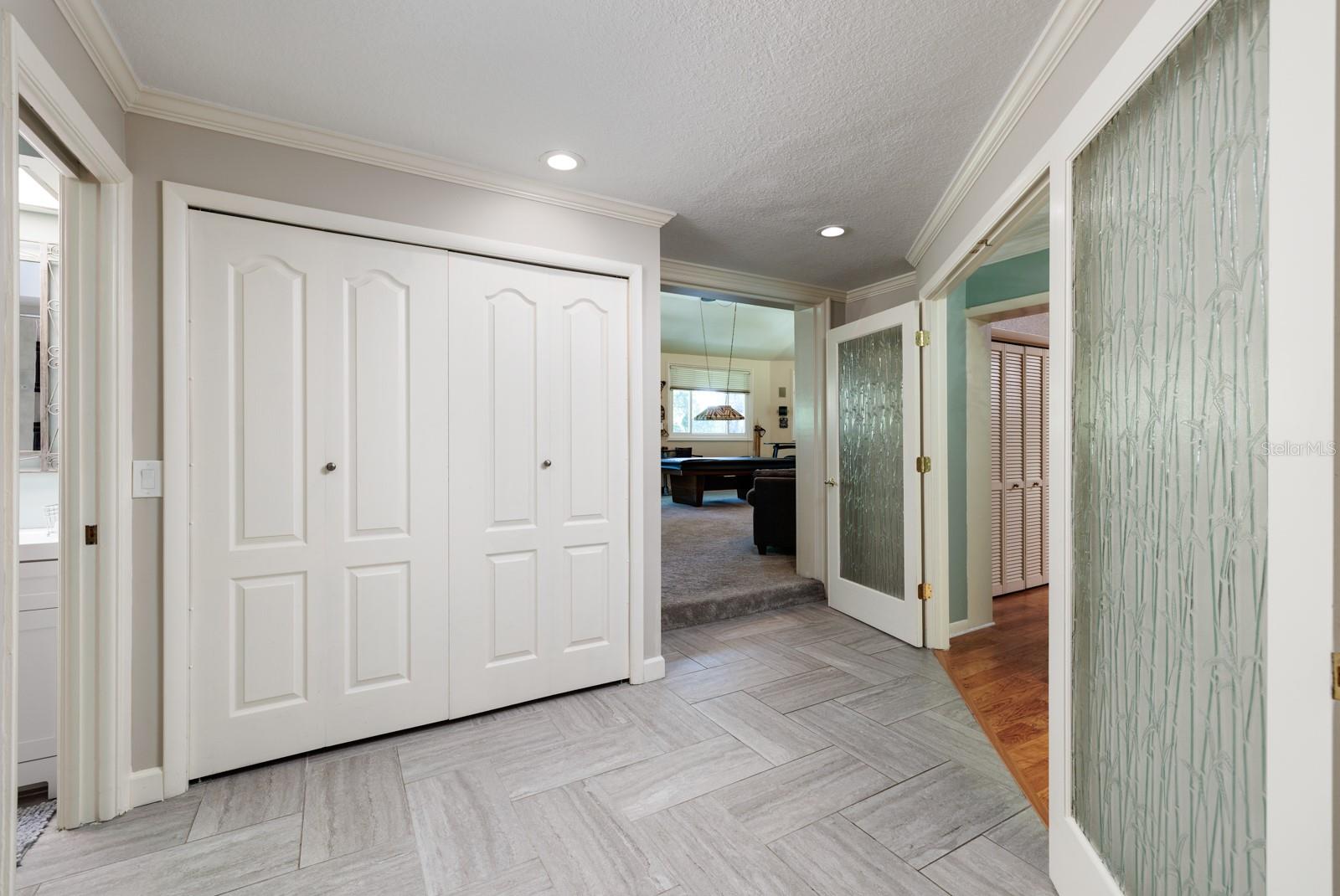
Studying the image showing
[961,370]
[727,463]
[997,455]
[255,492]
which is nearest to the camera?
[255,492]

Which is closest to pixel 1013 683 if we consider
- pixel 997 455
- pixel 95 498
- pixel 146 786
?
pixel 997 455

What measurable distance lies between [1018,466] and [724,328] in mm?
5613

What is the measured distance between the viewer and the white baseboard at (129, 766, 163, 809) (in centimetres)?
191

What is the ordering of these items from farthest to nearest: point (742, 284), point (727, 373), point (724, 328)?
point (727, 373) < point (724, 328) < point (742, 284)

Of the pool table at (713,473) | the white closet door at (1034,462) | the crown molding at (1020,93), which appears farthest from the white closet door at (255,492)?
Answer: the pool table at (713,473)

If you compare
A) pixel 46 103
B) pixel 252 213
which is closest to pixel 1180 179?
pixel 46 103

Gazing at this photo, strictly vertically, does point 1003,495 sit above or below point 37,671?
above

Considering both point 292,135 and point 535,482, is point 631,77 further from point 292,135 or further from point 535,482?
point 535,482

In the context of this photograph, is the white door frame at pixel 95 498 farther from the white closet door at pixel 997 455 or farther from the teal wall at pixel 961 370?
the white closet door at pixel 997 455

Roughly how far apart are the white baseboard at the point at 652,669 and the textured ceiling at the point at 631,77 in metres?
2.16

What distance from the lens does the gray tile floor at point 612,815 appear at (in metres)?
1.60

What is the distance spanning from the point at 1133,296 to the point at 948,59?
936 millimetres

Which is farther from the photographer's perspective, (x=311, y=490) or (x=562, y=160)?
(x=562, y=160)

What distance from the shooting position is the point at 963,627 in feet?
12.0
